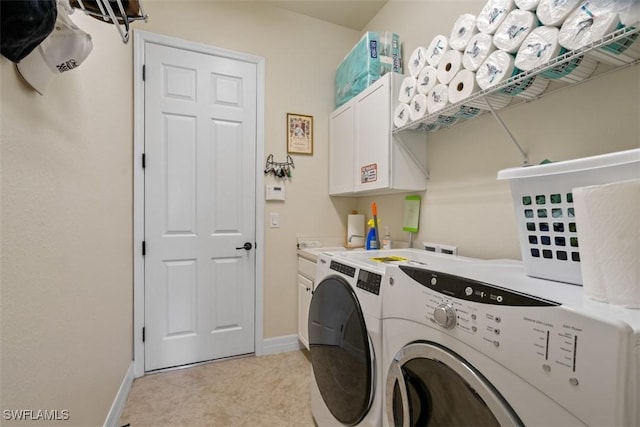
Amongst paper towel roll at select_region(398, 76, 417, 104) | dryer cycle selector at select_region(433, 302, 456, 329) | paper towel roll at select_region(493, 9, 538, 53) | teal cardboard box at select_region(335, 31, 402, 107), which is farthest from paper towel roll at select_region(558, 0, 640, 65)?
teal cardboard box at select_region(335, 31, 402, 107)

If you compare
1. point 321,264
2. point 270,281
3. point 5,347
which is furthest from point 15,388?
point 270,281

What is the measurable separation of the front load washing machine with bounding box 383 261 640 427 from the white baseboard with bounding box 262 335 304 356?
156 centimetres

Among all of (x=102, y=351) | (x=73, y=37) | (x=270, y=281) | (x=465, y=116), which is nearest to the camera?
(x=73, y=37)

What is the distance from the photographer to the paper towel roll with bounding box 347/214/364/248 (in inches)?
99.3

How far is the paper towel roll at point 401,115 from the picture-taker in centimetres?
166

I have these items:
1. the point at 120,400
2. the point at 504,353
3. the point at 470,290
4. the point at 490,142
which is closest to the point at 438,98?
the point at 490,142

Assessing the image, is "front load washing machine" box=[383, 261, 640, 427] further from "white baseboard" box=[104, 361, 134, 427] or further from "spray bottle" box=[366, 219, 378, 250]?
"white baseboard" box=[104, 361, 134, 427]

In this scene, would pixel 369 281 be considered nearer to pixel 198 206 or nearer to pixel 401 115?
pixel 401 115

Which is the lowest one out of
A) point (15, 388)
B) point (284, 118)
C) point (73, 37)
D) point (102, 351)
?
point (102, 351)

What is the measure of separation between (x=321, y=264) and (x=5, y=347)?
114 centimetres

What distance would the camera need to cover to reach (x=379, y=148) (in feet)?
6.23

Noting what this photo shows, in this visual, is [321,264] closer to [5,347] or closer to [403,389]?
[403,389]

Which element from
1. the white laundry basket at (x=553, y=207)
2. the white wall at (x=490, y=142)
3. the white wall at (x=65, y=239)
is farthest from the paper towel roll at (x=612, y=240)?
the white wall at (x=65, y=239)

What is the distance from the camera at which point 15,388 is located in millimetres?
724
